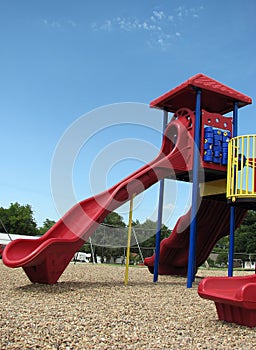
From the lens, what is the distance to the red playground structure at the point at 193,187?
8.41 metres

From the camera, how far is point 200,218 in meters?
11.4

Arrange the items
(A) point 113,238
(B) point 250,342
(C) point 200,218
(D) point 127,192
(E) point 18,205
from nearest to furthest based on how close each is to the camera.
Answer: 1. (B) point 250,342
2. (D) point 127,192
3. (C) point 200,218
4. (A) point 113,238
5. (E) point 18,205

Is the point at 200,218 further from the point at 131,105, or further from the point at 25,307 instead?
the point at 25,307

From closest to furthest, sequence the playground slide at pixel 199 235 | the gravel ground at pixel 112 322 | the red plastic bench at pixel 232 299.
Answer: the gravel ground at pixel 112 322, the red plastic bench at pixel 232 299, the playground slide at pixel 199 235

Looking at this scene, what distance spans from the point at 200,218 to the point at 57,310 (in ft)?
20.8

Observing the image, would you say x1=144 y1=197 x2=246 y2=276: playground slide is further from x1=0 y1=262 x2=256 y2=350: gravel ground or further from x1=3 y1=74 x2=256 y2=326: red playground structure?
x1=0 y1=262 x2=256 y2=350: gravel ground

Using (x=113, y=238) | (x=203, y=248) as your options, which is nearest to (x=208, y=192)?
(x=203, y=248)

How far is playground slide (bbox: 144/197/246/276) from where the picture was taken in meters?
11.3

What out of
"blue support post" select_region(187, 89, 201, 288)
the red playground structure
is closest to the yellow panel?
the red playground structure

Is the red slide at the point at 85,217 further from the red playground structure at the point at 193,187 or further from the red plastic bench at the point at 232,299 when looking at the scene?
the red plastic bench at the point at 232,299

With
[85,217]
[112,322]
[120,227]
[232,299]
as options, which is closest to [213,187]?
[85,217]

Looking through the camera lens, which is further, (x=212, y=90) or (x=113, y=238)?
(x=113, y=238)

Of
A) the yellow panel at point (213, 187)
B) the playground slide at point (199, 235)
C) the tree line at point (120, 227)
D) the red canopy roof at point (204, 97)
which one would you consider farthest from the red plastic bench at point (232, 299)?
the tree line at point (120, 227)

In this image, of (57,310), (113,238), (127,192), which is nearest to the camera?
(57,310)
